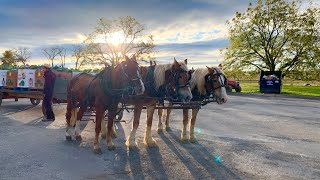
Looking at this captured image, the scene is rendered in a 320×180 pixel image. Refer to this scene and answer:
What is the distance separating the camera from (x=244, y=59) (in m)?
37.5

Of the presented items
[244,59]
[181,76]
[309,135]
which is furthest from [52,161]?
[244,59]

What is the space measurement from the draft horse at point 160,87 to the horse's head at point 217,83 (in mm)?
779

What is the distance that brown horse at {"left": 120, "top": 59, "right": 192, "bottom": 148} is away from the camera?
7.24 metres

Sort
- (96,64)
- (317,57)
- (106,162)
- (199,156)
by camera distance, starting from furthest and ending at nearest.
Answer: (96,64) < (317,57) < (199,156) < (106,162)

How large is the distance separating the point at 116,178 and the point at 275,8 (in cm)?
3622

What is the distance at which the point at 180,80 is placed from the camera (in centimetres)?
727

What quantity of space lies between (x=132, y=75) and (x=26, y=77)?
9.51 m

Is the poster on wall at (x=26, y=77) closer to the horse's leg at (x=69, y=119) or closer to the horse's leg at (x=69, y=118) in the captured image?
the horse's leg at (x=69, y=119)

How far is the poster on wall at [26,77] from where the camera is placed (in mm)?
14094

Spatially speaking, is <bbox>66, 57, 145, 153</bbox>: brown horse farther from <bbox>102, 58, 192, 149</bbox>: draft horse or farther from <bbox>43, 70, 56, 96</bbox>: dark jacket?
<bbox>43, 70, 56, 96</bbox>: dark jacket

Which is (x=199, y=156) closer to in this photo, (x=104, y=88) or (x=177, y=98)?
(x=177, y=98)

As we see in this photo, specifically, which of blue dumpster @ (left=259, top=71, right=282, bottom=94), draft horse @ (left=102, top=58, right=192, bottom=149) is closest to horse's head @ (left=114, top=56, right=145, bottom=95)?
draft horse @ (left=102, top=58, right=192, bottom=149)

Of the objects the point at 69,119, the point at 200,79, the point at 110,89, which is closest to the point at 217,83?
the point at 200,79

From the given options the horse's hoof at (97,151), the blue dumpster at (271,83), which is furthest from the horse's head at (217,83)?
the blue dumpster at (271,83)
